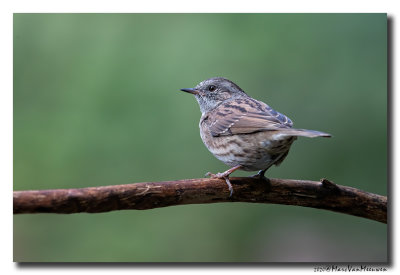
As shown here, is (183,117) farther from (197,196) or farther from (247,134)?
(197,196)

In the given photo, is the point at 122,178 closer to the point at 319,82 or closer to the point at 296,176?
the point at 296,176

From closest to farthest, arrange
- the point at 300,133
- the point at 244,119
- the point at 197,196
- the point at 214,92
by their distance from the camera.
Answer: the point at 300,133 < the point at 197,196 < the point at 244,119 < the point at 214,92

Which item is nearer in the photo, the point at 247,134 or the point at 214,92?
the point at 247,134

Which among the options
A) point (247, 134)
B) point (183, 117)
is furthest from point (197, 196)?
point (183, 117)

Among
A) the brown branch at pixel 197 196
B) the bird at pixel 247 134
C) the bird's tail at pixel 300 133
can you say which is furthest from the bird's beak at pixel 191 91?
the bird's tail at pixel 300 133

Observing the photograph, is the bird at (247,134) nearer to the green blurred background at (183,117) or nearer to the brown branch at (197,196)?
the brown branch at (197,196)

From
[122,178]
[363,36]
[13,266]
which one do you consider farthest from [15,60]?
[363,36]

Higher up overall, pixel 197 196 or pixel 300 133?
pixel 300 133
